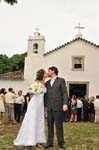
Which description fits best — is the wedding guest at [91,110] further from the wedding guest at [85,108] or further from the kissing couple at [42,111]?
the kissing couple at [42,111]

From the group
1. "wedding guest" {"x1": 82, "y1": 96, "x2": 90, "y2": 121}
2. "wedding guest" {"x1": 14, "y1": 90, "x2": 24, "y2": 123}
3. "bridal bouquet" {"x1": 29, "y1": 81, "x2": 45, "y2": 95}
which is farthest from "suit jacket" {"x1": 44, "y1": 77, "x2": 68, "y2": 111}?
"wedding guest" {"x1": 82, "y1": 96, "x2": 90, "y2": 121}

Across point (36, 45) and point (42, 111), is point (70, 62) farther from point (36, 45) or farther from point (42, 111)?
point (42, 111)

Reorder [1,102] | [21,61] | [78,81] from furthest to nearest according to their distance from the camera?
[21,61], [78,81], [1,102]

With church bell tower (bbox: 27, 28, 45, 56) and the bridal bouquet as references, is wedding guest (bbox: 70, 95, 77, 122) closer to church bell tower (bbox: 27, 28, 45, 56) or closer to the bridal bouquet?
church bell tower (bbox: 27, 28, 45, 56)

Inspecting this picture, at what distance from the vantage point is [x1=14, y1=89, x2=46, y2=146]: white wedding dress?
36.4ft

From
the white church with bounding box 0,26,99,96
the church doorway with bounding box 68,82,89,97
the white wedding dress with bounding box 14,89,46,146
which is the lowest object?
the white wedding dress with bounding box 14,89,46,146

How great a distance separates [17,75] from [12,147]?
28.7 metres

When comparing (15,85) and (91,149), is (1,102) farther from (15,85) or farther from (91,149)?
(15,85)

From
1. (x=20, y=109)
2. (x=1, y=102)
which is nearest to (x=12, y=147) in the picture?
(x=1, y=102)

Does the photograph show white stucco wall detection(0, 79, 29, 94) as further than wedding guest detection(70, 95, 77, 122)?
Yes

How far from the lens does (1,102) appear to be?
21.2 metres

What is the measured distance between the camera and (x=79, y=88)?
38812mm

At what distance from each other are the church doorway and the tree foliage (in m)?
28.2

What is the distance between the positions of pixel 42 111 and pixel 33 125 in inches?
19.0
